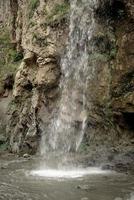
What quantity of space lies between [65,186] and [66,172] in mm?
2227

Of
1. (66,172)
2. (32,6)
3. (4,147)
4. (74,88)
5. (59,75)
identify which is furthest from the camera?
(32,6)

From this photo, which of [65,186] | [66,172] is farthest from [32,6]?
[65,186]

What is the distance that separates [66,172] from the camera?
13953 mm

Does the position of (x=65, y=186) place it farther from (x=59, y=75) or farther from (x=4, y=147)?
(x=4, y=147)

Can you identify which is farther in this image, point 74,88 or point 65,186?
point 74,88

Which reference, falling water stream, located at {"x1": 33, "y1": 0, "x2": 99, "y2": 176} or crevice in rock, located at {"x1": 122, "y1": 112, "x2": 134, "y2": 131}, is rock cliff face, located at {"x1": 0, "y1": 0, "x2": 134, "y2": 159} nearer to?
crevice in rock, located at {"x1": 122, "y1": 112, "x2": 134, "y2": 131}

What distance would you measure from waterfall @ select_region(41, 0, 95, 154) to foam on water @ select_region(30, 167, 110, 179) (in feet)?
6.05

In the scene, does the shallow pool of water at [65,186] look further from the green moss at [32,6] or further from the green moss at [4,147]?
the green moss at [32,6]

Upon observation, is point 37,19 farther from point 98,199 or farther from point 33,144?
point 98,199

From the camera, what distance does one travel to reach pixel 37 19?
1958 centimetres

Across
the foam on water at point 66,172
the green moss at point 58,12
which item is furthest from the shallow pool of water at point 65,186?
the green moss at point 58,12

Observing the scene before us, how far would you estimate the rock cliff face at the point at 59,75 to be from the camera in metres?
15.3

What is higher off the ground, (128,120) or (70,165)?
(128,120)

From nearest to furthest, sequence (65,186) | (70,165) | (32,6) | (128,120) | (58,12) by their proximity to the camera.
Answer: (65,186)
(70,165)
(128,120)
(58,12)
(32,6)
